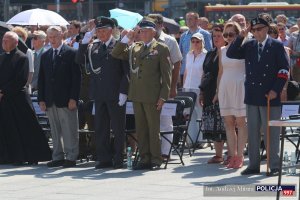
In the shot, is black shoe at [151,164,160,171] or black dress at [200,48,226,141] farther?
black dress at [200,48,226,141]

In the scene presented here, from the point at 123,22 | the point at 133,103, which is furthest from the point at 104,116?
the point at 123,22

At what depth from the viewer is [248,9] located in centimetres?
3828

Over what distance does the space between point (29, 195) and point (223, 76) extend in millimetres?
3456

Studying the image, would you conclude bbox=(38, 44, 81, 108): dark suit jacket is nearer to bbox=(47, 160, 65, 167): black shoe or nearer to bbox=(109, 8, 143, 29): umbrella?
bbox=(47, 160, 65, 167): black shoe

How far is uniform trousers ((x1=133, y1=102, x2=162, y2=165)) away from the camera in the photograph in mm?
13539

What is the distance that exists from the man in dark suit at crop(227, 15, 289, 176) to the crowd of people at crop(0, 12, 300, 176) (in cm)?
1

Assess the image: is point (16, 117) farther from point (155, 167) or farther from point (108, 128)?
point (155, 167)

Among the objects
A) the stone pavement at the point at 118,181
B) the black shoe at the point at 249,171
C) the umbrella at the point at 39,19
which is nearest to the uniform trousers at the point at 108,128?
the stone pavement at the point at 118,181

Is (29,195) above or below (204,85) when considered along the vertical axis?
below

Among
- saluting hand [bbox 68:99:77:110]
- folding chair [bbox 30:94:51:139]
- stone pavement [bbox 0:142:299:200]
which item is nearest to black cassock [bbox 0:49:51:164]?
stone pavement [bbox 0:142:299:200]

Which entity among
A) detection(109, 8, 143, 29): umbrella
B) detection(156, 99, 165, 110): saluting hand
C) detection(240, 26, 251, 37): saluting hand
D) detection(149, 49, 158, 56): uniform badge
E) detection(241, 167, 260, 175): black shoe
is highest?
detection(240, 26, 251, 37): saluting hand

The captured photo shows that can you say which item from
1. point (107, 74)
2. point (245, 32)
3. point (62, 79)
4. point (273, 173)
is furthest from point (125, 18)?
point (273, 173)

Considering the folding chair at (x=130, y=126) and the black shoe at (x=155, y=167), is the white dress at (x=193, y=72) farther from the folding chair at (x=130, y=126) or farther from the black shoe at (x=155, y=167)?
the black shoe at (x=155, y=167)

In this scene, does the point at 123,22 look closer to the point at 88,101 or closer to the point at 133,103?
the point at 88,101
